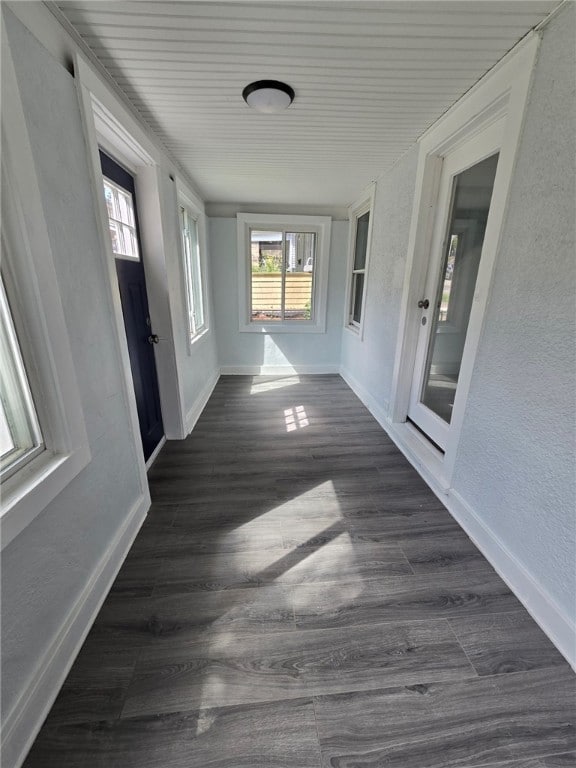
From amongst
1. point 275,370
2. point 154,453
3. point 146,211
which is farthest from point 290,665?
point 275,370

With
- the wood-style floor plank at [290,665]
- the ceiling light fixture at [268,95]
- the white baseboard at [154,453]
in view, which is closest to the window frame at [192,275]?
the white baseboard at [154,453]

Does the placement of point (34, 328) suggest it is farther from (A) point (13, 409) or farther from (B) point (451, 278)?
(B) point (451, 278)

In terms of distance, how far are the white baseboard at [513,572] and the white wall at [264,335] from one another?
2579 mm

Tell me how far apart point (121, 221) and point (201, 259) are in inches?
68.8

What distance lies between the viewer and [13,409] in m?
1.01

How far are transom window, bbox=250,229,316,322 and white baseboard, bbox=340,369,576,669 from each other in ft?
9.60

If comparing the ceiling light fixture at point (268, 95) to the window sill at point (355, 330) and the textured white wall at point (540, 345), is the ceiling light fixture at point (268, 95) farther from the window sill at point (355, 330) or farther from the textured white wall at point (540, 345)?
the window sill at point (355, 330)

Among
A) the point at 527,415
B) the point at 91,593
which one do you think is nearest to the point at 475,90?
the point at 527,415

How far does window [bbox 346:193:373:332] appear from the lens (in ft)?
Answer: 12.0

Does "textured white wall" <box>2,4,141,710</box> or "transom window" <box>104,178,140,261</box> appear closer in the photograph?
"textured white wall" <box>2,4,141,710</box>

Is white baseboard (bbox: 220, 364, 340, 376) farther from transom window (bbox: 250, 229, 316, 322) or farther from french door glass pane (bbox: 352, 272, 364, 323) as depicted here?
french door glass pane (bbox: 352, 272, 364, 323)

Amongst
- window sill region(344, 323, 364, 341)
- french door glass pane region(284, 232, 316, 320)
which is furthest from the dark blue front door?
french door glass pane region(284, 232, 316, 320)

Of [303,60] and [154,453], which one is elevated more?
[303,60]

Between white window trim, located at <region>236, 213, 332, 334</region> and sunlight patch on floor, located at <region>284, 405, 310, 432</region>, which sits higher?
white window trim, located at <region>236, 213, 332, 334</region>
